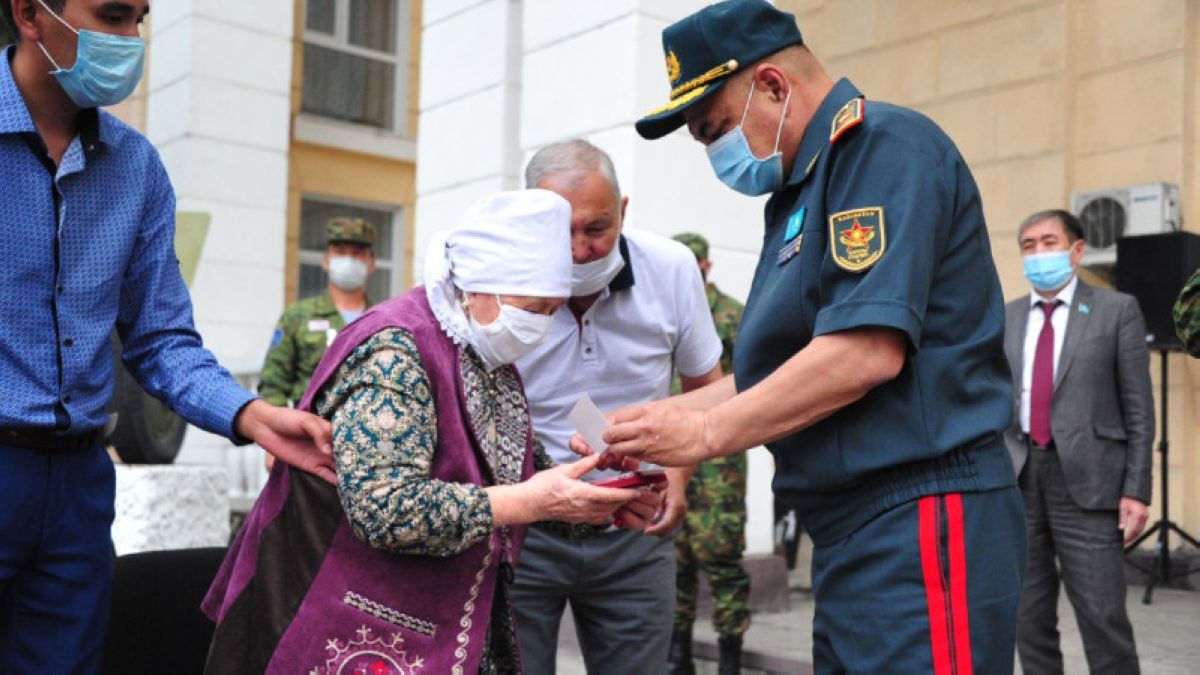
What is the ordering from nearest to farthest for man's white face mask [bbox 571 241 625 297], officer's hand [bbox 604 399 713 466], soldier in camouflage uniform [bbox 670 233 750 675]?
officer's hand [bbox 604 399 713 466], man's white face mask [bbox 571 241 625 297], soldier in camouflage uniform [bbox 670 233 750 675]

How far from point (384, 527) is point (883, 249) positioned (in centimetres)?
90

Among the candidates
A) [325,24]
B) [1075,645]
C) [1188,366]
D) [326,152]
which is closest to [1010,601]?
[1075,645]

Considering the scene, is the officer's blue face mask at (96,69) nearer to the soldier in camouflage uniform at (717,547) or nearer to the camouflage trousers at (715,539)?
the soldier in camouflage uniform at (717,547)

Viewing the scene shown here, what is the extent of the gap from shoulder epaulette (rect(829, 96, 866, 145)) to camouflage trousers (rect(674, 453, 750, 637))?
3276 millimetres

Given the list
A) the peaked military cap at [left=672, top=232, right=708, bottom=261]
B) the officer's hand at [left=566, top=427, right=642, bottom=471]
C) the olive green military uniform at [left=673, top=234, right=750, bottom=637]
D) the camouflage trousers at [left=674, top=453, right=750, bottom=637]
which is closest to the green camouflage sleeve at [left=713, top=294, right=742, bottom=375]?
the olive green military uniform at [left=673, top=234, right=750, bottom=637]

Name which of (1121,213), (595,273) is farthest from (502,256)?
Answer: (1121,213)

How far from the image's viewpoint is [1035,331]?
4969 millimetres

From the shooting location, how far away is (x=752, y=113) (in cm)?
215

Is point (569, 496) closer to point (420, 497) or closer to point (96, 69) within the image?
point (420, 497)

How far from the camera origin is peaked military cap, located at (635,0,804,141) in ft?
6.89

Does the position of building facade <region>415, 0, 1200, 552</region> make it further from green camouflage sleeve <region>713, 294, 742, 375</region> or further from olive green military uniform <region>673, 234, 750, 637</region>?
olive green military uniform <region>673, 234, 750, 637</region>

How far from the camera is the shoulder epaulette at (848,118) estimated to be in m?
1.94

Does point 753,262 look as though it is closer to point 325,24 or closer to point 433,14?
point 433,14

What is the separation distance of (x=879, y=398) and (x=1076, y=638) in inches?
168
